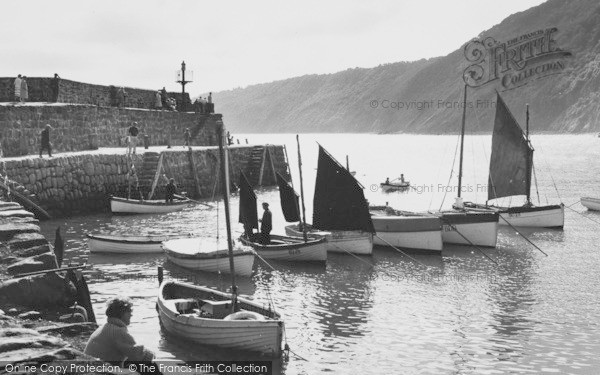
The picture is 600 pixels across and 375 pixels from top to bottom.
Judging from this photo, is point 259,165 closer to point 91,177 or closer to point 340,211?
point 91,177

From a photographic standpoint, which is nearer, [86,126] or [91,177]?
[91,177]

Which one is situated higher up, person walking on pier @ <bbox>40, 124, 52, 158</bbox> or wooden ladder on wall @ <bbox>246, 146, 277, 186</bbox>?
person walking on pier @ <bbox>40, 124, 52, 158</bbox>

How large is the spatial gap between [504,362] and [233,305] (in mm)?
5939

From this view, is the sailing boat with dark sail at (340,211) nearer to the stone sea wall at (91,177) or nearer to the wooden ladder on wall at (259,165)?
the stone sea wall at (91,177)

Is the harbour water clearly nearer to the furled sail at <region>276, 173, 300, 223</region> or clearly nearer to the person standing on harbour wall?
the furled sail at <region>276, 173, 300, 223</region>

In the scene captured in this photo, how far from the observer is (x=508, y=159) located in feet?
114

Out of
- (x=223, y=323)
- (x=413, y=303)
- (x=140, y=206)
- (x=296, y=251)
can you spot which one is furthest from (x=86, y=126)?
(x=223, y=323)

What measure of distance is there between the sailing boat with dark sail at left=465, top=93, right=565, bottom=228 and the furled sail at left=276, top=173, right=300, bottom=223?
11297 millimetres

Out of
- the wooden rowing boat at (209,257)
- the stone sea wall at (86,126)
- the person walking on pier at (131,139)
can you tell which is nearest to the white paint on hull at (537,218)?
the wooden rowing boat at (209,257)

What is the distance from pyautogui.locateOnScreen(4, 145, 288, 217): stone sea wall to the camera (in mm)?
32125

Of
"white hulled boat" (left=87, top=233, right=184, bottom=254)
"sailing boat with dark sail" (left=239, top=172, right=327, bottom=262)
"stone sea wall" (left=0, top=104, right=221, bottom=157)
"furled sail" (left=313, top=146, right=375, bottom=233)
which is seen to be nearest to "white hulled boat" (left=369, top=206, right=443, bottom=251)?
"furled sail" (left=313, top=146, right=375, bottom=233)

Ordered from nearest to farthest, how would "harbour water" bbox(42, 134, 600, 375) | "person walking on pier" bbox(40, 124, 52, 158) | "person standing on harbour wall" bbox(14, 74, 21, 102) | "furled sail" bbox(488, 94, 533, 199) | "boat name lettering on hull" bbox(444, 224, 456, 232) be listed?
1. "harbour water" bbox(42, 134, 600, 375)
2. "boat name lettering on hull" bbox(444, 224, 456, 232)
3. "person walking on pier" bbox(40, 124, 52, 158)
4. "furled sail" bbox(488, 94, 533, 199)
5. "person standing on harbour wall" bbox(14, 74, 21, 102)

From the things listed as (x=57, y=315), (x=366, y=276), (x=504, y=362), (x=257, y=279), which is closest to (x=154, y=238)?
(x=257, y=279)

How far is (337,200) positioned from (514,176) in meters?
13.4
